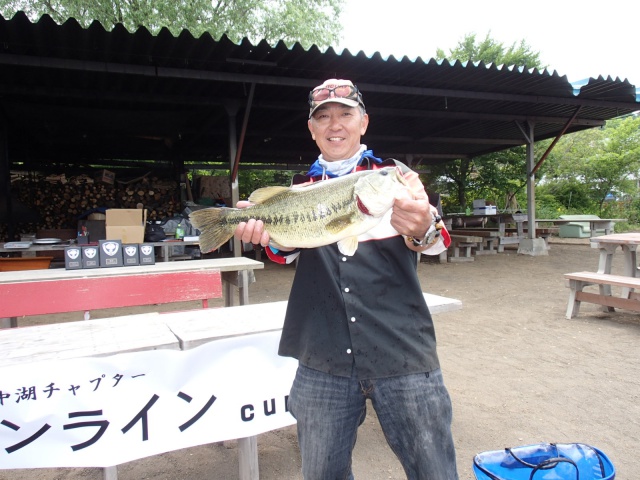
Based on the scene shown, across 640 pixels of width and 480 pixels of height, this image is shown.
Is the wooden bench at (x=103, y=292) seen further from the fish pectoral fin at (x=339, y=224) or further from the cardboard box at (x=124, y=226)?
the cardboard box at (x=124, y=226)

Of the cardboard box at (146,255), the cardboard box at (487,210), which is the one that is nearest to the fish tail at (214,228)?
the cardboard box at (146,255)

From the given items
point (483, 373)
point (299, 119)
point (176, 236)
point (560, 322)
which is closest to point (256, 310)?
point (483, 373)

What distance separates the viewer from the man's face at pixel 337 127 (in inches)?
73.5

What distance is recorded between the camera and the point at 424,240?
161cm

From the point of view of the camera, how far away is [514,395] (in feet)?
12.9

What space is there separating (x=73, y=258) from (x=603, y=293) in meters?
7.07

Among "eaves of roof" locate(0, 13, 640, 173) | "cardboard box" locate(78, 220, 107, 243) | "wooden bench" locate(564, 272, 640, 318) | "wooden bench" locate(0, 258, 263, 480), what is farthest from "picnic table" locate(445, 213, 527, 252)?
"wooden bench" locate(0, 258, 263, 480)

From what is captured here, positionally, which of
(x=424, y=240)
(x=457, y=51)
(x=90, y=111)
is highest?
(x=457, y=51)

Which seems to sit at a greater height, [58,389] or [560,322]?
[58,389]

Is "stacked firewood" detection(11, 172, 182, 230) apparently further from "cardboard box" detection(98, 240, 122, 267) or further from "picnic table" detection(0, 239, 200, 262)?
"cardboard box" detection(98, 240, 122, 267)

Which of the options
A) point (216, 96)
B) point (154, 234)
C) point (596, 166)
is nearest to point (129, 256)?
point (154, 234)

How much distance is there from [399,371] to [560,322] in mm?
5588

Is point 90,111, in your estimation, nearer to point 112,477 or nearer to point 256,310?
point 256,310

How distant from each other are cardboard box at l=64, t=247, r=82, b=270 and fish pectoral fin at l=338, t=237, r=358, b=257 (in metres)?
3.74
